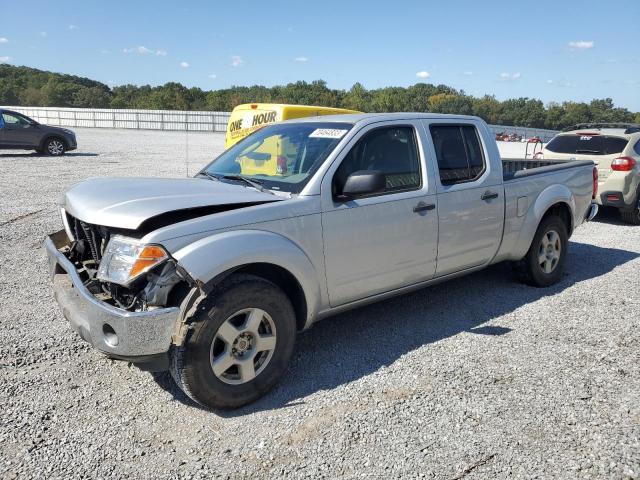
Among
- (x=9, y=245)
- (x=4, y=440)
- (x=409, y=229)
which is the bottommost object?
(x=4, y=440)

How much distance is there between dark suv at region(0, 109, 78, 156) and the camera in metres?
18.2

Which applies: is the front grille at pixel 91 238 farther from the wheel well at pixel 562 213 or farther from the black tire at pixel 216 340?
the wheel well at pixel 562 213

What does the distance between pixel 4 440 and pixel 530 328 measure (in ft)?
13.0

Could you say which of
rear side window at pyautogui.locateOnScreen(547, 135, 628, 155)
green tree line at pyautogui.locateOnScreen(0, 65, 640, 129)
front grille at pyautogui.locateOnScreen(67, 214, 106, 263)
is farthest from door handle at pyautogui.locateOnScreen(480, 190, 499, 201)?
green tree line at pyautogui.locateOnScreen(0, 65, 640, 129)

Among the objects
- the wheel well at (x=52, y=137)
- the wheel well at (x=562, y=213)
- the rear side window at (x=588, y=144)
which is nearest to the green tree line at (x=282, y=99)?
the wheel well at (x=52, y=137)

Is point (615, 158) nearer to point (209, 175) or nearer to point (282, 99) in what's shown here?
point (209, 175)

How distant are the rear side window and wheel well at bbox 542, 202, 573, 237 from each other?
3.94 m

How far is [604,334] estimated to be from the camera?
445 centimetres

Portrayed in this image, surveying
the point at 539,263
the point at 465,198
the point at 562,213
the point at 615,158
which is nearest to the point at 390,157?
the point at 465,198

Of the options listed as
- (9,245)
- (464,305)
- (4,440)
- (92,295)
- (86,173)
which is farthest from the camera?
(86,173)

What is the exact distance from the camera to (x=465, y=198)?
15.1 ft

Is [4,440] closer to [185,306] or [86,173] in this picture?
[185,306]

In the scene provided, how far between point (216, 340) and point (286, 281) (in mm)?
662

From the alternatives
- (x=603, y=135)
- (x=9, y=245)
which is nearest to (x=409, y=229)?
(x=9, y=245)
